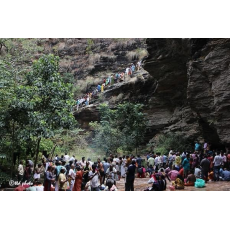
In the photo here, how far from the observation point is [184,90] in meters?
18.1

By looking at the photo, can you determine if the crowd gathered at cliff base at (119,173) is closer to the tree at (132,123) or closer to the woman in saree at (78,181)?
the woman in saree at (78,181)

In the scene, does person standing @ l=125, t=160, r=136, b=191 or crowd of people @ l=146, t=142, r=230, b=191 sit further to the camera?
crowd of people @ l=146, t=142, r=230, b=191

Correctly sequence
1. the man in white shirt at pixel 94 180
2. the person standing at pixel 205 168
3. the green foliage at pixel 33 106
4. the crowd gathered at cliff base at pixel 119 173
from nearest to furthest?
the crowd gathered at cliff base at pixel 119 173 < the man in white shirt at pixel 94 180 < the person standing at pixel 205 168 < the green foliage at pixel 33 106

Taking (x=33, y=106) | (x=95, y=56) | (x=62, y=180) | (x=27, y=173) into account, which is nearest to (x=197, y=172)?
(x=62, y=180)

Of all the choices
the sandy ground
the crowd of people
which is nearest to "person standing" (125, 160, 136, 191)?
the sandy ground

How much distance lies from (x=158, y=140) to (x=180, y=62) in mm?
4251

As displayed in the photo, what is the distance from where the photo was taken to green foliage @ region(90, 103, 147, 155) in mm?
17016

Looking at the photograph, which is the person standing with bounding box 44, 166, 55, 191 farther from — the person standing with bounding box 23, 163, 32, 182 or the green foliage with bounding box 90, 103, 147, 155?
the green foliage with bounding box 90, 103, 147, 155

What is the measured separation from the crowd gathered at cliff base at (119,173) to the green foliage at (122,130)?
3.40 metres

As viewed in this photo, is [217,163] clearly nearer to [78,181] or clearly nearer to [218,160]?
[218,160]

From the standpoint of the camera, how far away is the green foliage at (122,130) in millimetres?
17016

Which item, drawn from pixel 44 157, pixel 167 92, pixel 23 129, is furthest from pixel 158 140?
pixel 23 129

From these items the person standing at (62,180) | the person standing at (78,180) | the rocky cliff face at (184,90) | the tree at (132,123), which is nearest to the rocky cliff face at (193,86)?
the rocky cliff face at (184,90)

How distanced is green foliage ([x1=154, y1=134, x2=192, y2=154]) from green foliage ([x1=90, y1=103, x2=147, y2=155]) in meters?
1.01
